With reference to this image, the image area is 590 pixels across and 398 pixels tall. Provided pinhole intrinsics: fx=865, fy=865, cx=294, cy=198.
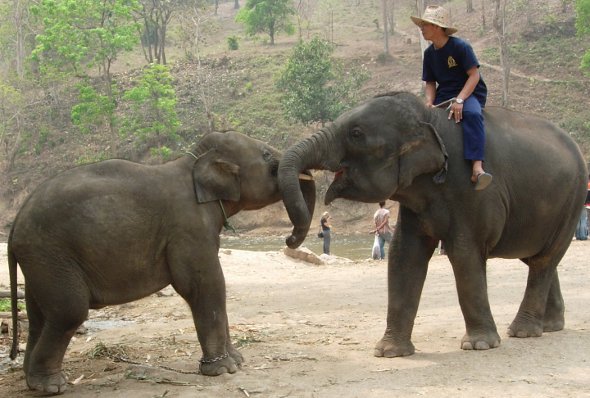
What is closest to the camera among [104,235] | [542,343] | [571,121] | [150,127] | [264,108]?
[104,235]

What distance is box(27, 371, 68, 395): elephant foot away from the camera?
5824 mm

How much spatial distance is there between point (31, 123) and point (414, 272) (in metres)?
46.4

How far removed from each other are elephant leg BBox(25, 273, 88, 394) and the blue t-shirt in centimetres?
338

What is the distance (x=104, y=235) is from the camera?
5.89 metres

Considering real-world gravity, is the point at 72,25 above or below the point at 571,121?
above

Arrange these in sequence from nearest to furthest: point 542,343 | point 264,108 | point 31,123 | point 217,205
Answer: point 217,205 < point 542,343 < point 264,108 < point 31,123

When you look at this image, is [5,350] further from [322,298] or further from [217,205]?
[322,298]

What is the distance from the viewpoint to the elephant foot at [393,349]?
6.88 meters

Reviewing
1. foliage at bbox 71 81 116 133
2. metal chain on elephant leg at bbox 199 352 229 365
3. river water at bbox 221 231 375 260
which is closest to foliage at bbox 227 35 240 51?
foliage at bbox 71 81 116 133

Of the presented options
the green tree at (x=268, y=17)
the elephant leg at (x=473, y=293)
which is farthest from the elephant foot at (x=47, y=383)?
the green tree at (x=268, y=17)

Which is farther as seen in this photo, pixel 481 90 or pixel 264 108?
pixel 264 108

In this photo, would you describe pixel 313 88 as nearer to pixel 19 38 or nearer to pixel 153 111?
pixel 153 111

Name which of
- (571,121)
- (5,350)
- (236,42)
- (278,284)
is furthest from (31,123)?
(5,350)

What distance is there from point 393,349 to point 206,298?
1658 mm
